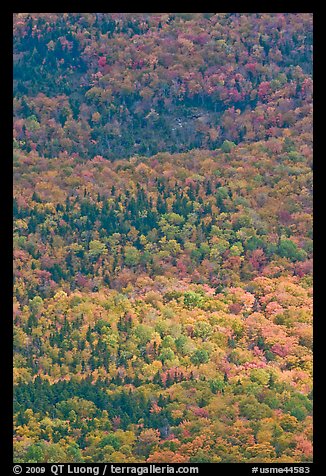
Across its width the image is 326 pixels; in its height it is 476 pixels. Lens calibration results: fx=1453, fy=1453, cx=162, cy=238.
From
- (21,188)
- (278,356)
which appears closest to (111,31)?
(21,188)

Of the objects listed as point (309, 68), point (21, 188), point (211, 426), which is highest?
point (309, 68)

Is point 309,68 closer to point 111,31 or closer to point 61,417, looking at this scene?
point 111,31

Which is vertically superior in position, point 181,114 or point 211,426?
point 181,114

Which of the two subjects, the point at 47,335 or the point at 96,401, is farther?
the point at 47,335
